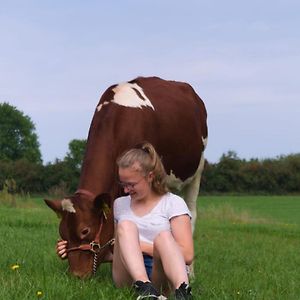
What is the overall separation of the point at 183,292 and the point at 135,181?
96cm

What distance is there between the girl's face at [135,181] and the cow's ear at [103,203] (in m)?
0.70

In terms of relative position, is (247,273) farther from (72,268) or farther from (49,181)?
(49,181)

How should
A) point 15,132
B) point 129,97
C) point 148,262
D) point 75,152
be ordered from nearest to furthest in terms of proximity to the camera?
point 148,262, point 129,97, point 75,152, point 15,132

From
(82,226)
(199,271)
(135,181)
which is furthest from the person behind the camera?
(199,271)

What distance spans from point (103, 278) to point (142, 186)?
1.12 meters

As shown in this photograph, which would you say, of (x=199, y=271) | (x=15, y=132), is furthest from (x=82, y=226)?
(x=15, y=132)

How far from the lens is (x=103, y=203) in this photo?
5.60 m

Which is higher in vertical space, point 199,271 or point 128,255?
point 128,255

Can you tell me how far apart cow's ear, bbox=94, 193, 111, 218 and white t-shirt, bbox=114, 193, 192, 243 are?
0.61 meters

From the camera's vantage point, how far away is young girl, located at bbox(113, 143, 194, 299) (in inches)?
174

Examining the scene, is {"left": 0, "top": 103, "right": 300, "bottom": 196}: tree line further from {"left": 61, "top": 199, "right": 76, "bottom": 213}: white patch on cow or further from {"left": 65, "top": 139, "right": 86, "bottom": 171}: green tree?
{"left": 61, "top": 199, "right": 76, "bottom": 213}: white patch on cow

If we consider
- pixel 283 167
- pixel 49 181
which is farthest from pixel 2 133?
pixel 283 167

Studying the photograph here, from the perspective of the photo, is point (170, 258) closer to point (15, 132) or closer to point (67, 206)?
point (67, 206)

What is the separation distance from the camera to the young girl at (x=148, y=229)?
4.41 m
